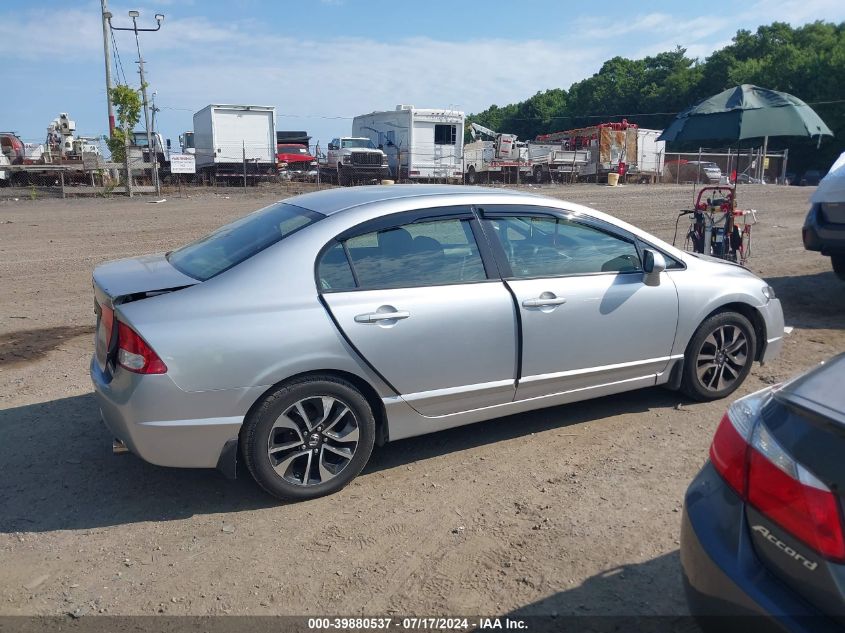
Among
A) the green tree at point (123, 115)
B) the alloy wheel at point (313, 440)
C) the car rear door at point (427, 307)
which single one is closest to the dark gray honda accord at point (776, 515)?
the car rear door at point (427, 307)

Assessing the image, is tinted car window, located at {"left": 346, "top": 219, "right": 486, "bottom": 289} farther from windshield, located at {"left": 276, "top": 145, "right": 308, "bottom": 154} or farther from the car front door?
windshield, located at {"left": 276, "top": 145, "right": 308, "bottom": 154}

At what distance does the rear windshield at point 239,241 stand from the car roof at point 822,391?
8.75 feet

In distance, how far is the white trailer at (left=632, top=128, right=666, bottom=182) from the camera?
134 feet

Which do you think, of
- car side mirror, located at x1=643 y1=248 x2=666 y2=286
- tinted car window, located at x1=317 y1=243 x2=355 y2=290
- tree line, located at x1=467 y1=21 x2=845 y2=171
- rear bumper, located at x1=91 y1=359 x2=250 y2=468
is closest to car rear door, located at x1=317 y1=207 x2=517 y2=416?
tinted car window, located at x1=317 y1=243 x2=355 y2=290

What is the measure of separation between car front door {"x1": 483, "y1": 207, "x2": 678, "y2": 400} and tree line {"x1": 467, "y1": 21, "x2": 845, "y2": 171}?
176 feet

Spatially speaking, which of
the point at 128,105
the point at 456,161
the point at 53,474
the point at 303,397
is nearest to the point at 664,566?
the point at 303,397

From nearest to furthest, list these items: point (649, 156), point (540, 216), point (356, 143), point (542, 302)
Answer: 1. point (542, 302)
2. point (540, 216)
3. point (356, 143)
4. point (649, 156)

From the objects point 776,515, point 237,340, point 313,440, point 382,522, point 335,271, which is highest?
point 335,271

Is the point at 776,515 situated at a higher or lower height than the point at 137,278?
lower

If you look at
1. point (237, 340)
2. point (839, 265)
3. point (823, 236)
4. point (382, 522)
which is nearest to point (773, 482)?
point (382, 522)

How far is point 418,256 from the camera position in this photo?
4129mm

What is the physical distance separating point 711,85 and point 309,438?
8141 cm

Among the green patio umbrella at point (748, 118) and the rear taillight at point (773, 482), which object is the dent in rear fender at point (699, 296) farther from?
the green patio umbrella at point (748, 118)

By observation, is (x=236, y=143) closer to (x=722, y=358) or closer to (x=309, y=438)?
(x=722, y=358)
